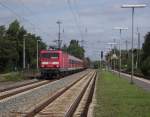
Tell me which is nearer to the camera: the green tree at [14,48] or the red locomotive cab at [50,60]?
the red locomotive cab at [50,60]

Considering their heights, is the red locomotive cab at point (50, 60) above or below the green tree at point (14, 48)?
below

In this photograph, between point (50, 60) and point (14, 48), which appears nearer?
point (50, 60)

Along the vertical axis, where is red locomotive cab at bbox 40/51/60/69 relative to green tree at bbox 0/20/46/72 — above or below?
below

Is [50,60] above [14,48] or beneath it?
beneath

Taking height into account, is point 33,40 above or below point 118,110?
above

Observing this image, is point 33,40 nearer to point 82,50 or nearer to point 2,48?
point 2,48

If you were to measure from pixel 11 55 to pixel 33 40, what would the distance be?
88.1ft

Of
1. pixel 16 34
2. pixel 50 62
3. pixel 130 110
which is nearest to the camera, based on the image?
pixel 130 110

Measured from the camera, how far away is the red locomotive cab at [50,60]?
2312 inches

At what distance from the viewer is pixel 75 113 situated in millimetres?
19188

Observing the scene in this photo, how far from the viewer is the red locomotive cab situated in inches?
2312

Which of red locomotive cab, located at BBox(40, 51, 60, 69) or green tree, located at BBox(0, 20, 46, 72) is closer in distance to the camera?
red locomotive cab, located at BBox(40, 51, 60, 69)

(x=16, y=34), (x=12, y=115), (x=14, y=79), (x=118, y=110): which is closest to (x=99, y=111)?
(x=118, y=110)

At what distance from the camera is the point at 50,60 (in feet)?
194
